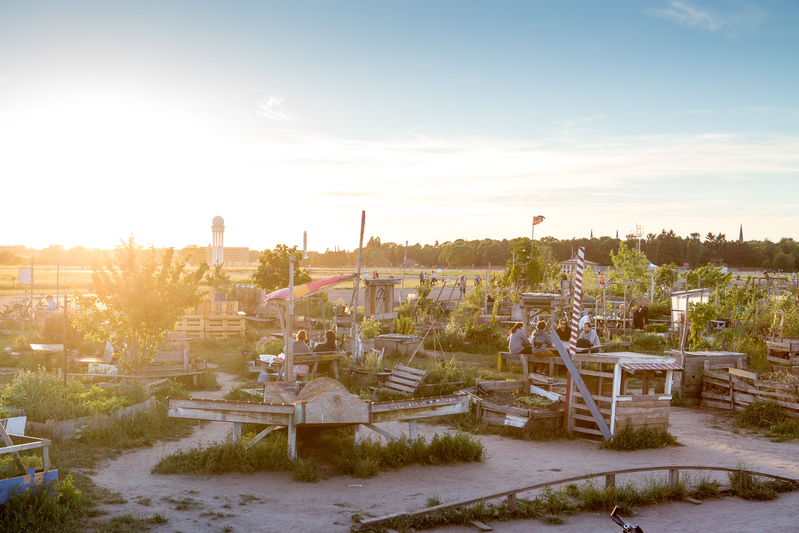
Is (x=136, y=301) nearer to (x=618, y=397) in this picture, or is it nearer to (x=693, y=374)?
(x=618, y=397)

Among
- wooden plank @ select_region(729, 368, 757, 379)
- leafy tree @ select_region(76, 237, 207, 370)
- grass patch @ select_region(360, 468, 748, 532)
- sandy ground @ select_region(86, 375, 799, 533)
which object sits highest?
leafy tree @ select_region(76, 237, 207, 370)

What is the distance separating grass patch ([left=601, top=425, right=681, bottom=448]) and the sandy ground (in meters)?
0.20

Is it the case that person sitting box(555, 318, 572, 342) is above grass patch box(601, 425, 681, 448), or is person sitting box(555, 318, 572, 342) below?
above

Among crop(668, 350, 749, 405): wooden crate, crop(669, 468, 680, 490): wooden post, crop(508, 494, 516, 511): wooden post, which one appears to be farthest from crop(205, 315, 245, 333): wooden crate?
crop(669, 468, 680, 490): wooden post

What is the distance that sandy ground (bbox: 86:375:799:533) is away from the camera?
7.73 metres

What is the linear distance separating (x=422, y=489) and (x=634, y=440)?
4532 mm

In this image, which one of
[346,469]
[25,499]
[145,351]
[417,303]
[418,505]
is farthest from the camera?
[417,303]

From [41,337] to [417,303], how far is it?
15159mm

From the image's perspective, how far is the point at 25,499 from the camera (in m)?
7.10

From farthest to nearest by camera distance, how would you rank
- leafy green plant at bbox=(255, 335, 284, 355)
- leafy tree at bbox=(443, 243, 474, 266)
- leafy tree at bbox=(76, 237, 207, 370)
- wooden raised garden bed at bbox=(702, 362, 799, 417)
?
leafy tree at bbox=(443, 243, 474, 266)
leafy green plant at bbox=(255, 335, 284, 355)
leafy tree at bbox=(76, 237, 207, 370)
wooden raised garden bed at bbox=(702, 362, 799, 417)

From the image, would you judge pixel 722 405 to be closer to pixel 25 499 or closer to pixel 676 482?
pixel 676 482

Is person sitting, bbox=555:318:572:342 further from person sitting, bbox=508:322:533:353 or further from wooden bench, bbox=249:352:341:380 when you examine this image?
wooden bench, bbox=249:352:341:380

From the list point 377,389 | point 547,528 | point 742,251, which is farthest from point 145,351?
point 742,251

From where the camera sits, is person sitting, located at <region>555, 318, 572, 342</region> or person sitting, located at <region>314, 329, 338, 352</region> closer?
person sitting, located at <region>314, 329, 338, 352</region>
